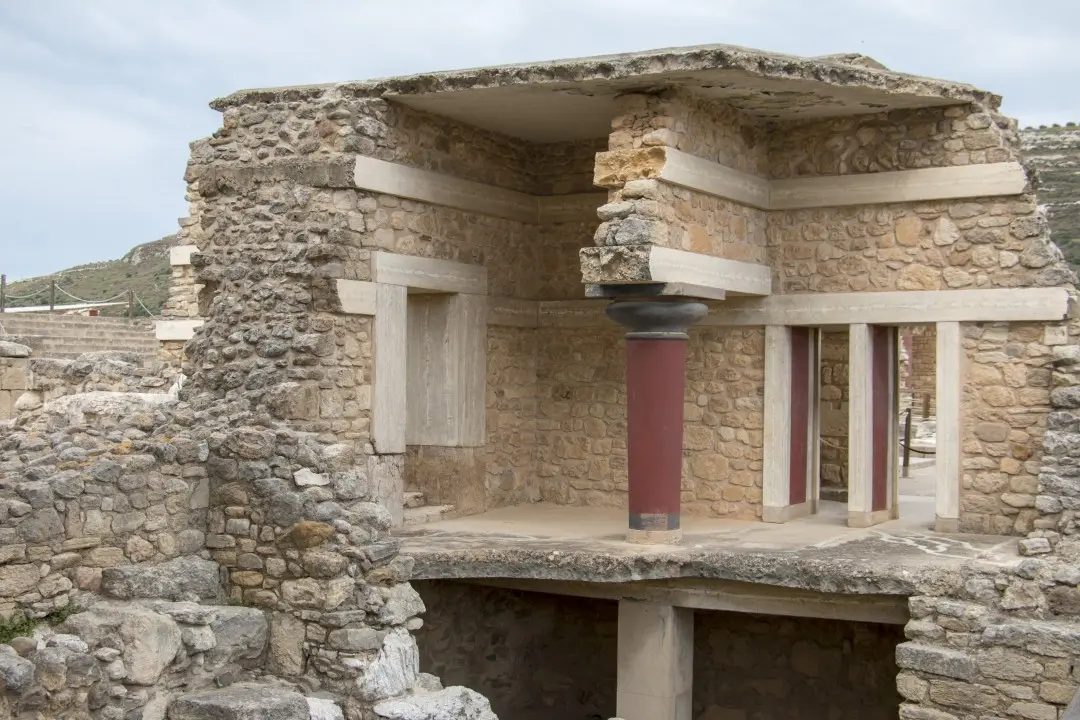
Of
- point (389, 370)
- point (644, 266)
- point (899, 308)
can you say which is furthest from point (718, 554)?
point (389, 370)

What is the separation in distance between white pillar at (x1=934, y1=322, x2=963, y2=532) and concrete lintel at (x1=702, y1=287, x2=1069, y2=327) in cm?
19

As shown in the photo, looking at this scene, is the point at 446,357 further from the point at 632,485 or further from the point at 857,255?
the point at 857,255

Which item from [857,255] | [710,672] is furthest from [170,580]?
[857,255]

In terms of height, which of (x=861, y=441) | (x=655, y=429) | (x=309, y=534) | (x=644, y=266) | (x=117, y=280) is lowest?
(x=309, y=534)

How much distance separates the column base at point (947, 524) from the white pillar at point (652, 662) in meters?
2.51

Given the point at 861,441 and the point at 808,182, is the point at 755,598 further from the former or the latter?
the point at 808,182

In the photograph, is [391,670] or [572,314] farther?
[572,314]

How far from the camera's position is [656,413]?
11.5 m

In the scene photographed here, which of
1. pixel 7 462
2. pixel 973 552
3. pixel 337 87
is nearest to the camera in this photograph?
pixel 7 462

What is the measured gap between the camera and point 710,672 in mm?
13094

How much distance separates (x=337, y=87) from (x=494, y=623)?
495cm

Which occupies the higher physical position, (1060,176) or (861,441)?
(1060,176)

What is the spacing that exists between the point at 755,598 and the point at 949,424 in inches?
98.6

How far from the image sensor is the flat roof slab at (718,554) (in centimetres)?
1040
